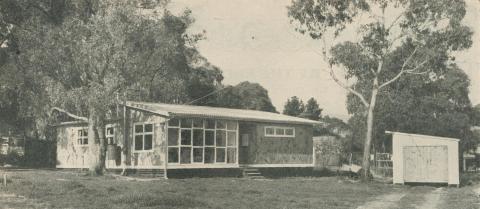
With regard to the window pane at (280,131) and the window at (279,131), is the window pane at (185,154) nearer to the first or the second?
the window at (279,131)

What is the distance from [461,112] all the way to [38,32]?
118ft

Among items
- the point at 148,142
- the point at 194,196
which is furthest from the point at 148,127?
the point at 194,196

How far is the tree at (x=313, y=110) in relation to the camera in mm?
69000

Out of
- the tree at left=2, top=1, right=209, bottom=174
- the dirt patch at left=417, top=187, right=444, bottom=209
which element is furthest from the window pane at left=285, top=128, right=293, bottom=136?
the dirt patch at left=417, top=187, right=444, bottom=209

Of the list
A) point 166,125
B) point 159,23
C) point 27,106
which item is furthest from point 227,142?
point 27,106

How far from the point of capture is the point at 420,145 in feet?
87.0

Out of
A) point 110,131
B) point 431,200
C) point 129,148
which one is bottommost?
point 431,200

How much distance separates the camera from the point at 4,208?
13.2 meters

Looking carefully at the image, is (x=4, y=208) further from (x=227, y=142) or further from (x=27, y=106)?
(x=27, y=106)

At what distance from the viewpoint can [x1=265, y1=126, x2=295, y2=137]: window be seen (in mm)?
30797

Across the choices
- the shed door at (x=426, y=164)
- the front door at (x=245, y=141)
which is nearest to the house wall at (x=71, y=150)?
the front door at (x=245, y=141)

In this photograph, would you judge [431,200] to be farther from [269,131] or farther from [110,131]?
[110,131]

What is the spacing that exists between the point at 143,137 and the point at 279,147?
7578 mm

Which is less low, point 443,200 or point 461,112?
point 461,112
